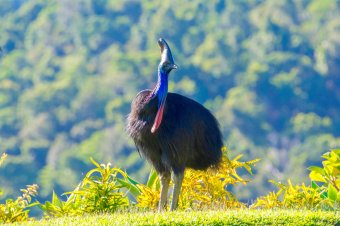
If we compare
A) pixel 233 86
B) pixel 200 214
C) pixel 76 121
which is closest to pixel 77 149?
pixel 76 121

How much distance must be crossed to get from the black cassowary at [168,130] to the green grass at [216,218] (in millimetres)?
930

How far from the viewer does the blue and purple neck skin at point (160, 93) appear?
10336 millimetres

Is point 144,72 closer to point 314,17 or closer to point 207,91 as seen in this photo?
point 207,91

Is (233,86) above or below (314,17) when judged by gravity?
below

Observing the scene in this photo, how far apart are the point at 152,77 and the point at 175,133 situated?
290 ft

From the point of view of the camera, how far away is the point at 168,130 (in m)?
10.6

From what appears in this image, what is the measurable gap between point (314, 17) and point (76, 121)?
109 feet

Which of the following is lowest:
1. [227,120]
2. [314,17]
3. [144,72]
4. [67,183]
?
[67,183]

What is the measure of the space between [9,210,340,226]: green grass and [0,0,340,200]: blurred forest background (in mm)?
62381

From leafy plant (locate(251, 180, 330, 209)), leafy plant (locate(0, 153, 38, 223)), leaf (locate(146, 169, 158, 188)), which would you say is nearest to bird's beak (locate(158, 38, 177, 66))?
leaf (locate(146, 169, 158, 188))

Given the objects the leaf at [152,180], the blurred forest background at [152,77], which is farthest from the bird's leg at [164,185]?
the blurred forest background at [152,77]

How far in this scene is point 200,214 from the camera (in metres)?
9.68

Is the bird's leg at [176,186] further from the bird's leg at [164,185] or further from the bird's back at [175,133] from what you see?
the bird's leg at [164,185]

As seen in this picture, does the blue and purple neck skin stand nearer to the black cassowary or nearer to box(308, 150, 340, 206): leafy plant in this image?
the black cassowary
